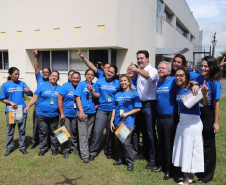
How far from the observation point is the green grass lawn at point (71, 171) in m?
3.61

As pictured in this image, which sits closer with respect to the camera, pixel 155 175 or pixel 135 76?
pixel 155 175

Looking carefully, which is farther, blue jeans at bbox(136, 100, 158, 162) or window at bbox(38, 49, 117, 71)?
window at bbox(38, 49, 117, 71)

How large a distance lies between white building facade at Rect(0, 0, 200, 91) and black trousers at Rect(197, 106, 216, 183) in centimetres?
789

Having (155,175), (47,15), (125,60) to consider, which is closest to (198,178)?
(155,175)

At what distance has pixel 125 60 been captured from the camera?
11.8m

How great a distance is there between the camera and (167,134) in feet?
11.8

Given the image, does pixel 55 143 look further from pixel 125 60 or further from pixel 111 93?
pixel 125 60

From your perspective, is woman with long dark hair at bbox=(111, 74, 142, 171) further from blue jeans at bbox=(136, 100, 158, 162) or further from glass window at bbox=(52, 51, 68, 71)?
glass window at bbox=(52, 51, 68, 71)

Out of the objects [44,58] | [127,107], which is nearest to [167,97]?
[127,107]

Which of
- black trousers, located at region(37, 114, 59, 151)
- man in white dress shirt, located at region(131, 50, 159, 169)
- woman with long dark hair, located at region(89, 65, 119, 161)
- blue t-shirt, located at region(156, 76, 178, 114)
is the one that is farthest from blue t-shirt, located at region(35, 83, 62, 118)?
blue t-shirt, located at region(156, 76, 178, 114)

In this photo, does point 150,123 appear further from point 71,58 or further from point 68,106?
point 71,58

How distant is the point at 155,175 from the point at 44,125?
8.01 feet

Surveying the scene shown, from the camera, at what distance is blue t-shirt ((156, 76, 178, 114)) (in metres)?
3.53

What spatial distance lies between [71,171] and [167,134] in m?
1.86
